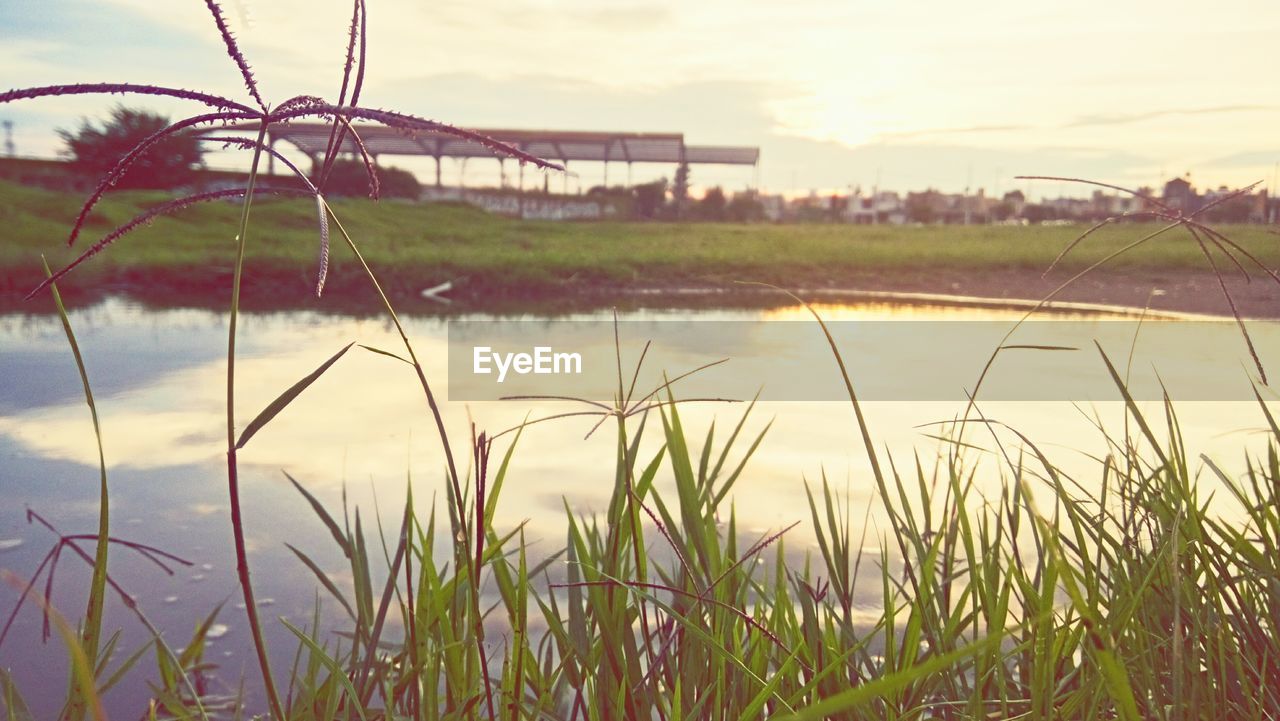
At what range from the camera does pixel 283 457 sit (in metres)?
2.99

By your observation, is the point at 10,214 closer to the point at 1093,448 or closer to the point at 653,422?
the point at 653,422

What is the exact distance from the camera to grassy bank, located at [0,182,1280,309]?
769 centimetres

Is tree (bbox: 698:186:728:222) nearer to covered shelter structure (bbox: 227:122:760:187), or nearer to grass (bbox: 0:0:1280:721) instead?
covered shelter structure (bbox: 227:122:760:187)

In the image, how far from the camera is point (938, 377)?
429 cm

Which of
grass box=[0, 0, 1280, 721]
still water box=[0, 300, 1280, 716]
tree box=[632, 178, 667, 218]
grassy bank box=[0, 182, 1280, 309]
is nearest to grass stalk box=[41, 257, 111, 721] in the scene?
grass box=[0, 0, 1280, 721]

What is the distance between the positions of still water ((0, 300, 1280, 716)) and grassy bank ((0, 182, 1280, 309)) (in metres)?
2.63

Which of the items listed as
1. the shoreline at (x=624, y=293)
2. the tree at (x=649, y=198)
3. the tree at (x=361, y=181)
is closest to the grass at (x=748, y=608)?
the shoreline at (x=624, y=293)

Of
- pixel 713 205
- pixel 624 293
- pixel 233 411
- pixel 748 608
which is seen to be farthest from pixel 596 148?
pixel 233 411

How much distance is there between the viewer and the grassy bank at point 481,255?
7688 mm

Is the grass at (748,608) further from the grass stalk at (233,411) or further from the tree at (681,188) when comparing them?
the tree at (681,188)

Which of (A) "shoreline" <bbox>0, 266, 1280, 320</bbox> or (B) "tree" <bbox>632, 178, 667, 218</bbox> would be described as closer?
(A) "shoreline" <bbox>0, 266, 1280, 320</bbox>

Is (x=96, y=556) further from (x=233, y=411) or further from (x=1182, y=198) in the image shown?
(x=1182, y=198)

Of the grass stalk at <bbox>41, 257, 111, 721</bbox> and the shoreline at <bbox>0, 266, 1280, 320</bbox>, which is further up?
the grass stalk at <bbox>41, 257, 111, 721</bbox>

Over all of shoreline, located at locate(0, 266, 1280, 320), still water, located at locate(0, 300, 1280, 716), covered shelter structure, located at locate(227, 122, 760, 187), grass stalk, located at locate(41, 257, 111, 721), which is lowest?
still water, located at locate(0, 300, 1280, 716)
